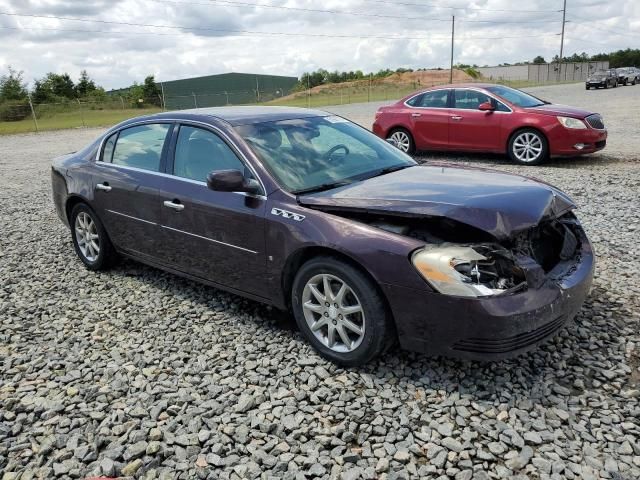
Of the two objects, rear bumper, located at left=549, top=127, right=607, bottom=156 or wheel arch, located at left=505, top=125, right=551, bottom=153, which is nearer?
rear bumper, located at left=549, top=127, right=607, bottom=156

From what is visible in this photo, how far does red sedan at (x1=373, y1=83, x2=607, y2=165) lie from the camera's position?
974cm

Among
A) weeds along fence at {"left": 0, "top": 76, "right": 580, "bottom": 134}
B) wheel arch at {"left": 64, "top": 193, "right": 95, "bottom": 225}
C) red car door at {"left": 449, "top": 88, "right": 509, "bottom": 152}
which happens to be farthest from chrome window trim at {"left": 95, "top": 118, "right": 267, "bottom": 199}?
weeds along fence at {"left": 0, "top": 76, "right": 580, "bottom": 134}

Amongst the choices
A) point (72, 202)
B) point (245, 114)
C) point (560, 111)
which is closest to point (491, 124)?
point (560, 111)

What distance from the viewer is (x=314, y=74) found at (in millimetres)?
86938

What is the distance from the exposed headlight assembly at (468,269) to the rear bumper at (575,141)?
7.71m

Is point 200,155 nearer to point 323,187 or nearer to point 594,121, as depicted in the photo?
point 323,187

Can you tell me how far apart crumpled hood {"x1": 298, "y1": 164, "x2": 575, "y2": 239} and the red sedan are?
21.3 ft

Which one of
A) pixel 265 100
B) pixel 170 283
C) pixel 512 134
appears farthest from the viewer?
pixel 265 100

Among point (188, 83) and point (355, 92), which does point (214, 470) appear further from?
point (188, 83)

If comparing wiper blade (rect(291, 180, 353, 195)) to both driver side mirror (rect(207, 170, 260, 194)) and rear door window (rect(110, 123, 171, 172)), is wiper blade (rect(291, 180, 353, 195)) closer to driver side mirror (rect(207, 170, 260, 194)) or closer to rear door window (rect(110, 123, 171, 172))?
driver side mirror (rect(207, 170, 260, 194))

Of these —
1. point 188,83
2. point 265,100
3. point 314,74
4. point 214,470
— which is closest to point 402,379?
point 214,470

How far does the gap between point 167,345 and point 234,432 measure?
1.20 m

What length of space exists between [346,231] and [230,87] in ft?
219

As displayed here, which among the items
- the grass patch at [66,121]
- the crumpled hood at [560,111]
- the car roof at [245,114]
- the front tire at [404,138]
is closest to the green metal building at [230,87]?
the grass patch at [66,121]
